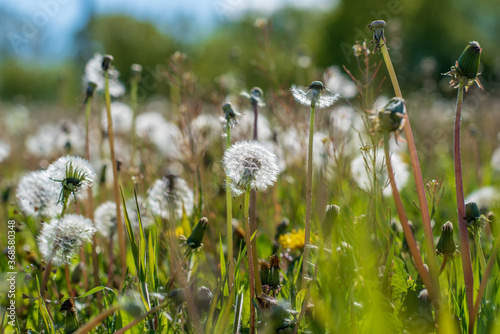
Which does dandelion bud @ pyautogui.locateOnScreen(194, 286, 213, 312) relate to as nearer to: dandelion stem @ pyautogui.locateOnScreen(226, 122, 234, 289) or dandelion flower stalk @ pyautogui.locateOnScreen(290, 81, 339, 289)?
dandelion stem @ pyautogui.locateOnScreen(226, 122, 234, 289)

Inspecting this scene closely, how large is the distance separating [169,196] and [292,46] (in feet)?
12.2

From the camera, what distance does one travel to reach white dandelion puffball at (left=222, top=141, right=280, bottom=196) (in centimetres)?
99

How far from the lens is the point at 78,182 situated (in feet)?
3.45

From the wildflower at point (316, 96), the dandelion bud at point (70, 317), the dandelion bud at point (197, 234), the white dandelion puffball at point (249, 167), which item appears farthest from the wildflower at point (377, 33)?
the dandelion bud at point (70, 317)

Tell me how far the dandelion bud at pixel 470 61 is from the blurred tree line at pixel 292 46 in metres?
0.59

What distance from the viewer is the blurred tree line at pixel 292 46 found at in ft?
8.54

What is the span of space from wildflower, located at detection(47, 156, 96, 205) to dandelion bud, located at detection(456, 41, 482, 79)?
80cm

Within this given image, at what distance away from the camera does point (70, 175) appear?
3.43ft

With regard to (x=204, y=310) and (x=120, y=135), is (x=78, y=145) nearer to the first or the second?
(x=120, y=135)

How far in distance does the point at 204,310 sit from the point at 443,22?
18.9 metres

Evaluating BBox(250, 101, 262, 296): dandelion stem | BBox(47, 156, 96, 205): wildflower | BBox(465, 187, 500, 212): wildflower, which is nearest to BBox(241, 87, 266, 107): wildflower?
BBox(250, 101, 262, 296): dandelion stem

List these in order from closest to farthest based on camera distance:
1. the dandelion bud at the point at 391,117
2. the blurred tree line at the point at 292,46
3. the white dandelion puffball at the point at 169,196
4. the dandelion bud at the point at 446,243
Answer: the dandelion bud at the point at 391,117 → the dandelion bud at the point at 446,243 → the white dandelion puffball at the point at 169,196 → the blurred tree line at the point at 292,46

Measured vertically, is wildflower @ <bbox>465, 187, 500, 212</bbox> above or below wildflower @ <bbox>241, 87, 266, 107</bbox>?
below

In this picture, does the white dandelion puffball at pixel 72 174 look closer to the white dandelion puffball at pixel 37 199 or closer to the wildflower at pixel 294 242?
the white dandelion puffball at pixel 37 199
